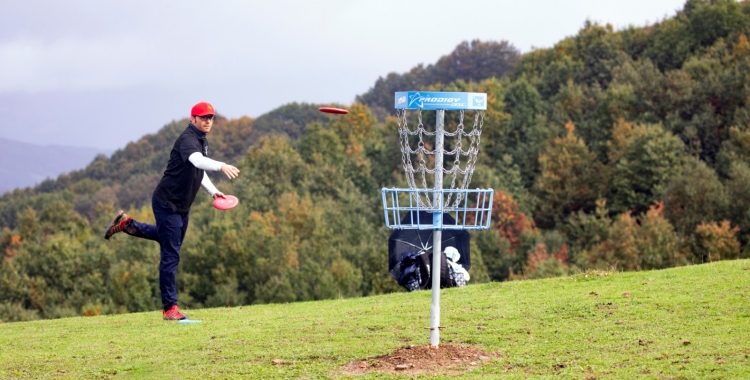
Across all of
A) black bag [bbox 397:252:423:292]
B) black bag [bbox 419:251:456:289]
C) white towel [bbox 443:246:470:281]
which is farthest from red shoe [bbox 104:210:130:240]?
white towel [bbox 443:246:470:281]

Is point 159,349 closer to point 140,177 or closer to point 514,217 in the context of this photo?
point 514,217

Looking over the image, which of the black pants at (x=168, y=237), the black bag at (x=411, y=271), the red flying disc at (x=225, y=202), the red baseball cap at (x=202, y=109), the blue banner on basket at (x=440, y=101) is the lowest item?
the black bag at (x=411, y=271)

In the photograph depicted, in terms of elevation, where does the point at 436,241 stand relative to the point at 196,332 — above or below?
above

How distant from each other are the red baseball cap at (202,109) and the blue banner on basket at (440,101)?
3920mm

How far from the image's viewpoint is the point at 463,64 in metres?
188

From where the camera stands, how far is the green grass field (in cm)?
1028

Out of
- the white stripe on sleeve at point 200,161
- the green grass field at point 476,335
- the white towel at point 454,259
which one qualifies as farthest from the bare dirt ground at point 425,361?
the white towel at point 454,259

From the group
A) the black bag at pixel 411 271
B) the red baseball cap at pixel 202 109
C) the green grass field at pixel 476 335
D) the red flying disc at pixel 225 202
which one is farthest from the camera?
the black bag at pixel 411 271

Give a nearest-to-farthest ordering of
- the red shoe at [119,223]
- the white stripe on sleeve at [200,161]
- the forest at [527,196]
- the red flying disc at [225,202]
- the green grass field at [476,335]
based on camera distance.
A: the green grass field at [476,335], the white stripe on sleeve at [200,161], the red flying disc at [225,202], the red shoe at [119,223], the forest at [527,196]

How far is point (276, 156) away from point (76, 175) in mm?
89271

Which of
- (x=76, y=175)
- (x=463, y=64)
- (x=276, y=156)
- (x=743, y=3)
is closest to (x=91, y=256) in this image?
(x=276, y=156)

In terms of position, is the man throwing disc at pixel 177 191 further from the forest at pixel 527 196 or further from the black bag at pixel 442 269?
the forest at pixel 527 196

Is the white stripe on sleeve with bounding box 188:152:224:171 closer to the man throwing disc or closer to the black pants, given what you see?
the man throwing disc

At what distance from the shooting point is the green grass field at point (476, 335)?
10.3 meters
